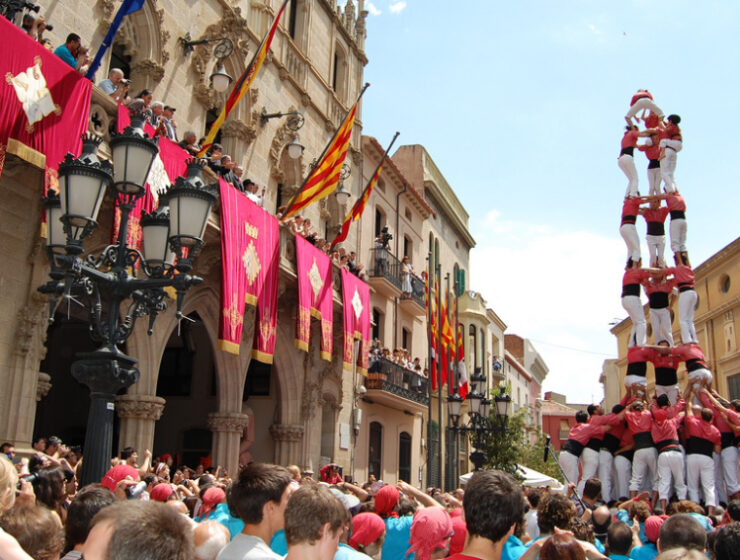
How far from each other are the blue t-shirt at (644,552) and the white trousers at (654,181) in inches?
449

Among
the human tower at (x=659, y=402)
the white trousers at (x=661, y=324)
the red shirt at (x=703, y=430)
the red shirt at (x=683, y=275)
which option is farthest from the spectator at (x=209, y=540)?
the red shirt at (x=683, y=275)

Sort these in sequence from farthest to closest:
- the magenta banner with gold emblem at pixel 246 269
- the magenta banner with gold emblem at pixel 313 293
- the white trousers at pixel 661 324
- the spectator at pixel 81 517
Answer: the magenta banner with gold emblem at pixel 313 293, the white trousers at pixel 661 324, the magenta banner with gold emblem at pixel 246 269, the spectator at pixel 81 517

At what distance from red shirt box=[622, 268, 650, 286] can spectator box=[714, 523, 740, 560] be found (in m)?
12.6

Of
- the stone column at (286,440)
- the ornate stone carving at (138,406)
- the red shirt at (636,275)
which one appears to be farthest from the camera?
the stone column at (286,440)

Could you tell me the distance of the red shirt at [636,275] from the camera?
51.5ft

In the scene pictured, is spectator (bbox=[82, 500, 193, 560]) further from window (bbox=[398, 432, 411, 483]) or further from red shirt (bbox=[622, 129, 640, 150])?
window (bbox=[398, 432, 411, 483])

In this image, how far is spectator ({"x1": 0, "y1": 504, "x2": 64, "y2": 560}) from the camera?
334 centimetres

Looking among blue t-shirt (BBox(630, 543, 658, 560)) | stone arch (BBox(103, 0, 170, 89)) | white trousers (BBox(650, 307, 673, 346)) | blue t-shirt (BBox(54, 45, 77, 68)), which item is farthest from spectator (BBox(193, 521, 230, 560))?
white trousers (BBox(650, 307, 673, 346))

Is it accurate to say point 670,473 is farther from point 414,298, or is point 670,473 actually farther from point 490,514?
point 414,298

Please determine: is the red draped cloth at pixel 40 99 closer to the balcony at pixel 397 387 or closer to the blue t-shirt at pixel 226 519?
the blue t-shirt at pixel 226 519

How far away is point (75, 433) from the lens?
67.2 ft

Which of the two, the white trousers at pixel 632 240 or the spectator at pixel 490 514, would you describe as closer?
the spectator at pixel 490 514

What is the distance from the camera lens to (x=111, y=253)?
23.1ft

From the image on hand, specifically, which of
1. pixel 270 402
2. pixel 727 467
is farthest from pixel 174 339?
pixel 727 467
